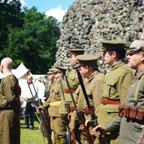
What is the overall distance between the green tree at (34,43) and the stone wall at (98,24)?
753 inches

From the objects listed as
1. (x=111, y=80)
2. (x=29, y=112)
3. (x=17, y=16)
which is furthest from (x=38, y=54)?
(x=111, y=80)

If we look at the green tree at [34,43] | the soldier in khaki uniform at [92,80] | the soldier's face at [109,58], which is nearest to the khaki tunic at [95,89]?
the soldier in khaki uniform at [92,80]

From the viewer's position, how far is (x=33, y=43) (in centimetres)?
4022

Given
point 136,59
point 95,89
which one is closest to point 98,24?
point 95,89

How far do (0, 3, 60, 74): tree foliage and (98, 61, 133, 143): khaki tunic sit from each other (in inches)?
875

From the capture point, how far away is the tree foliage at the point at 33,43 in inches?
1407

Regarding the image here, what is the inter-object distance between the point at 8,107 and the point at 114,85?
225 cm

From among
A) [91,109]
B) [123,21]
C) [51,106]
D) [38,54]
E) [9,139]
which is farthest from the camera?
[38,54]

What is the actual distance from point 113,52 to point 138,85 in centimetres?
104

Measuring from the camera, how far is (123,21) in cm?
840

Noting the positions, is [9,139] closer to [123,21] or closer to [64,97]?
[64,97]

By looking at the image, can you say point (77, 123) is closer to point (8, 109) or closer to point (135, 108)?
point (8, 109)

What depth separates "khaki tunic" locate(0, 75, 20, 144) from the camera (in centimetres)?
496

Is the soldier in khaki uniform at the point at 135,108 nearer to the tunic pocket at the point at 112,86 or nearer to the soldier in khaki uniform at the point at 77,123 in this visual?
the tunic pocket at the point at 112,86
